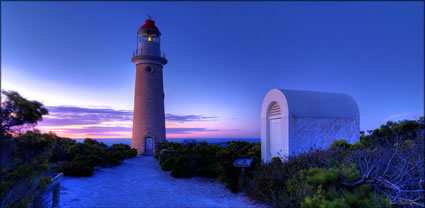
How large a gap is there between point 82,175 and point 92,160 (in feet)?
5.67

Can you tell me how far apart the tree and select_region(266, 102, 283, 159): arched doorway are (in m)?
7.75

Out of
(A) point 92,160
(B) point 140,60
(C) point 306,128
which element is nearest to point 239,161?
(C) point 306,128

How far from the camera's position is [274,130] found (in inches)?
375

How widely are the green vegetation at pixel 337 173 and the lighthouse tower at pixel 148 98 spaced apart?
7.58 metres

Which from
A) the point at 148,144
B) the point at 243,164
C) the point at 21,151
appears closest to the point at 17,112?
the point at 21,151

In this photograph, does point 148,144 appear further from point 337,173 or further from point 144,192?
point 337,173

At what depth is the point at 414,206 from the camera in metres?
4.24

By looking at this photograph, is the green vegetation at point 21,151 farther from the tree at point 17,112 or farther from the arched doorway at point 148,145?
the arched doorway at point 148,145

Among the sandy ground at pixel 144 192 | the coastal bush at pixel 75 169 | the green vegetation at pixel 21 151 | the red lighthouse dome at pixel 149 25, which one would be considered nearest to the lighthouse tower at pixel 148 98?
the red lighthouse dome at pixel 149 25

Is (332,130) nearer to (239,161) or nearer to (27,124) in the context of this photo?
(239,161)

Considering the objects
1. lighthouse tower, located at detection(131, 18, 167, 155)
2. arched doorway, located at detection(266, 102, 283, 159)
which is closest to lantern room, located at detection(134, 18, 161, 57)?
lighthouse tower, located at detection(131, 18, 167, 155)

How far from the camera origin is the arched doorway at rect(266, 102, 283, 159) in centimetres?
909

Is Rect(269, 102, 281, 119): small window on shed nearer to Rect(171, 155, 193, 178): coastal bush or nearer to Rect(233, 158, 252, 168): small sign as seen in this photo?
Rect(233, 158, 252, 168): small sign

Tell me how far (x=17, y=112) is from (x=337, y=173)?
5.42m
